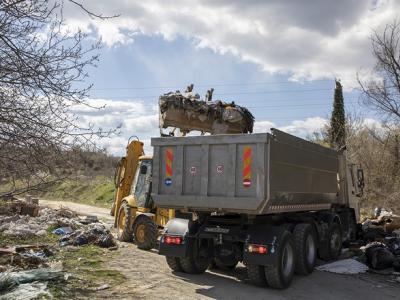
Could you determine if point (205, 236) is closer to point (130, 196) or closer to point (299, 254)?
point (299, 254)

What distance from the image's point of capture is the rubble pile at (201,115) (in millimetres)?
10492

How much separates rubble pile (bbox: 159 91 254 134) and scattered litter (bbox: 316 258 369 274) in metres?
3.49

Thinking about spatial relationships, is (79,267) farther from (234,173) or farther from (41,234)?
(41,234)

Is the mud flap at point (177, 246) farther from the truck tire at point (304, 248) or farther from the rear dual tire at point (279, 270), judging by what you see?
the truck tire at point (304, 248)

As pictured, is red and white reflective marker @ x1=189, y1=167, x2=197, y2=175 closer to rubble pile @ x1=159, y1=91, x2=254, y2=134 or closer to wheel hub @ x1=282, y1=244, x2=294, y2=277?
rubble pile @ x1=159, y1=91, x2=254, y2=134

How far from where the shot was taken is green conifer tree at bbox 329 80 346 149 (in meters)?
27.7

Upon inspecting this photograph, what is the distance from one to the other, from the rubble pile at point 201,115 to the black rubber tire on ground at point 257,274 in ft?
11.5

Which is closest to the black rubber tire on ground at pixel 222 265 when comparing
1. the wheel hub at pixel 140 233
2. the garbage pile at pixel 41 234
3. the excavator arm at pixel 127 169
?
the wheel hub at pixel 140 233

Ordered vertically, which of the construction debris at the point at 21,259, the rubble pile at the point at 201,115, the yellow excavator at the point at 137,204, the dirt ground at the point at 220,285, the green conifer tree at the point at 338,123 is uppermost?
the green conifer tree at the point at 338,123

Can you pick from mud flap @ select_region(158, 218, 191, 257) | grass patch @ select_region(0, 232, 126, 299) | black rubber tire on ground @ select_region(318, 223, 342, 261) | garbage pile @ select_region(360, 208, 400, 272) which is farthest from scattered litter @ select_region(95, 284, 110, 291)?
garbage pile @ select_region(360, 208, 400, 272)

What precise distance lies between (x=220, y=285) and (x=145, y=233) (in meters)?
3.64

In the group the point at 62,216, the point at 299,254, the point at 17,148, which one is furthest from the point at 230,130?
the point at 62,216

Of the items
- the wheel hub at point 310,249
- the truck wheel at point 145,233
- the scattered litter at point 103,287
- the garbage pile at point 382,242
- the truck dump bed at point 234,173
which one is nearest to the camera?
the scattered litter at point 103,287

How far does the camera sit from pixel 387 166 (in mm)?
24562
